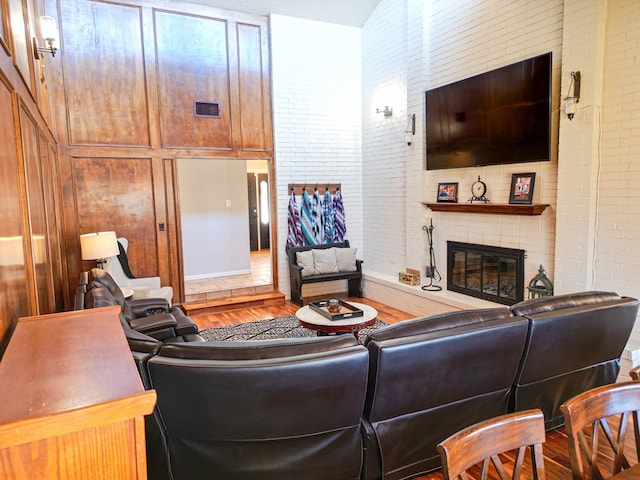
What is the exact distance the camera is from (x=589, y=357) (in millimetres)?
2623

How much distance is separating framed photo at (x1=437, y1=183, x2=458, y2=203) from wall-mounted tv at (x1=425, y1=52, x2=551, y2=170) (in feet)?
0.81

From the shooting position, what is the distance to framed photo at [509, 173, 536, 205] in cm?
429

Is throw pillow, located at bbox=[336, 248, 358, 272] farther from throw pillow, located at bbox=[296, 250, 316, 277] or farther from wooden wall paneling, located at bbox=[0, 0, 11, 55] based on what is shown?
wooden wall paneling, located at bbox=[0, 0, 11, 55]

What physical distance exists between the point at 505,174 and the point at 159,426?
4.13 metres

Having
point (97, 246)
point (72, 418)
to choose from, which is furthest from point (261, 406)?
point (97, 246)

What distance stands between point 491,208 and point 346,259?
7.97 ft

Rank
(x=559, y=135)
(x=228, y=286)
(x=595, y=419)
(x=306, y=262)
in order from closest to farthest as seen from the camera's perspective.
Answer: (x=595, y=419)
(x=559, y=135)
(x=306, y=262)
(x=228, y=286)

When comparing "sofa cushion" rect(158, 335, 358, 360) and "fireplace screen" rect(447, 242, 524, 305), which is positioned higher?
"sofa cushion" rect(158, 335, 358, 360)

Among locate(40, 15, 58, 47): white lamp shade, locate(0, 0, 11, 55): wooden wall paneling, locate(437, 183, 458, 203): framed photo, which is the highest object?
locate(40, 15, 58, 47): white lamp shade

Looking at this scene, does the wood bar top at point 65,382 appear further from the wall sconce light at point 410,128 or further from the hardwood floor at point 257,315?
the wall sconce light at point 410,128

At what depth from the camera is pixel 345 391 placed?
1.93 metres

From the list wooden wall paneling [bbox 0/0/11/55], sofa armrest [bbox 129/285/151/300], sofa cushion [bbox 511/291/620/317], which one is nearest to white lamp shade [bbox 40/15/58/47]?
wooden wall paneling [bbox 0/0/11/55]

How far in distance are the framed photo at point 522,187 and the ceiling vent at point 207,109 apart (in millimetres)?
3953

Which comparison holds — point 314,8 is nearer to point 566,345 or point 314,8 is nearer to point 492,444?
point 566,345
